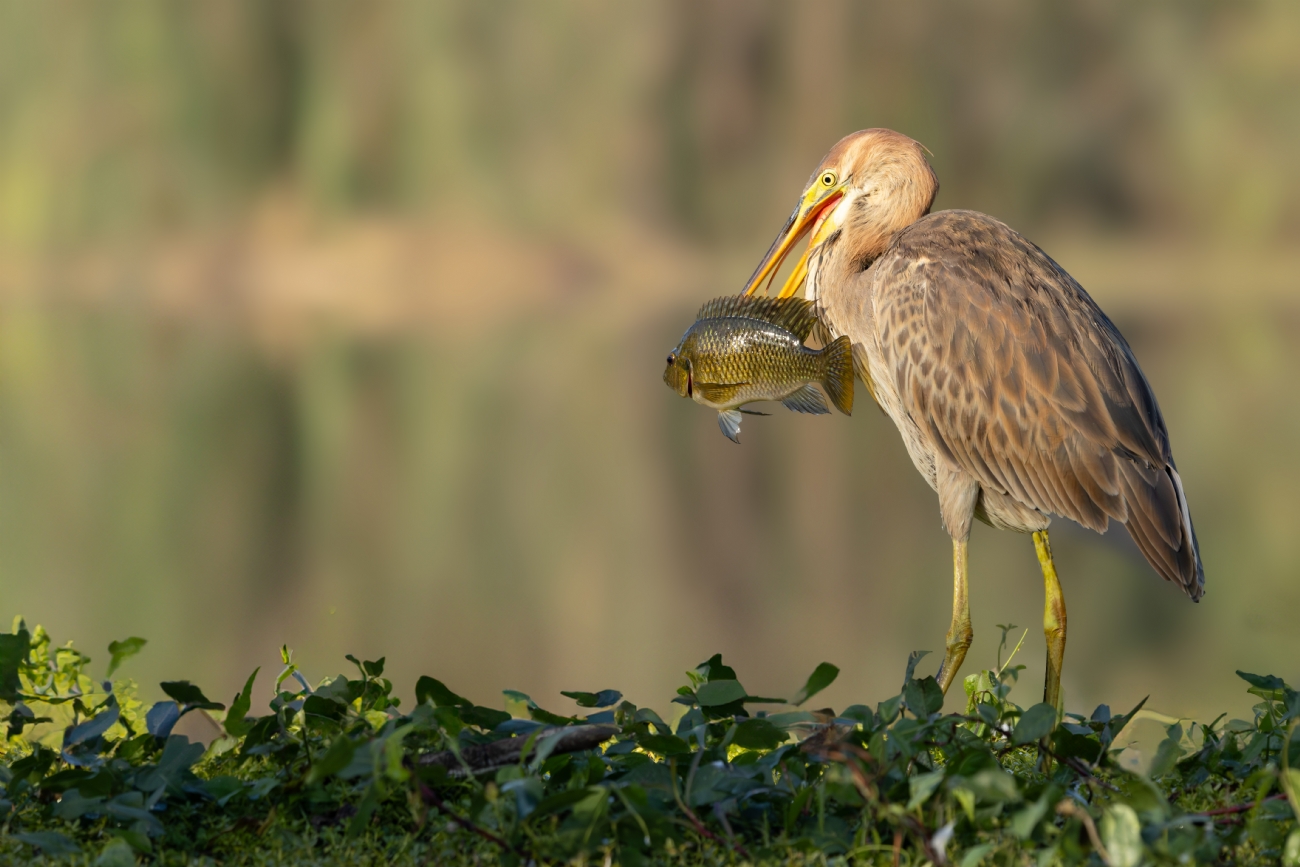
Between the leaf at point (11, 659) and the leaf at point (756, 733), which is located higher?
the leaf at point (11, 659)

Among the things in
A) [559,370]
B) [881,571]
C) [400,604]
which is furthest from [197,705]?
[559,370]

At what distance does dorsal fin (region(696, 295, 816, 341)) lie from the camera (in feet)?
11.2

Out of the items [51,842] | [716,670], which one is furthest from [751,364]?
[51,842]

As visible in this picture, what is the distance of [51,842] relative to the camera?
5.47 feet

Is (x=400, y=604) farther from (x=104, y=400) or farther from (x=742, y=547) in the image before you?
(x=104, y=400)

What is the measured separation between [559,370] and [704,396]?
12137mm

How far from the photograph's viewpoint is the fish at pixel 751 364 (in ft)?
10.7

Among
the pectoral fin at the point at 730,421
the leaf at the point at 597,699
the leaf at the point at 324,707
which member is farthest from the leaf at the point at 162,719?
the pectoral fin at the point at 730,421

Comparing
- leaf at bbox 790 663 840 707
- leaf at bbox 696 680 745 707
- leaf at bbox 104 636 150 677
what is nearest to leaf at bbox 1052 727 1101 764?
leaf at bbox 790 663 840 707

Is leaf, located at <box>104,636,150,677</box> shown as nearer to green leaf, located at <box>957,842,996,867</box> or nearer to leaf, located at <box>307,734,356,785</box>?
leaf, located at <box>307,734,356,785</box>

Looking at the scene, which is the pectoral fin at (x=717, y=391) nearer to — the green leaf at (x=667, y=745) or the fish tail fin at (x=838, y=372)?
the fish tail fin at (x=838, y=372)

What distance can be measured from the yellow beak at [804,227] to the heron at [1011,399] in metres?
0.38

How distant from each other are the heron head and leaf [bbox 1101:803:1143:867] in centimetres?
259

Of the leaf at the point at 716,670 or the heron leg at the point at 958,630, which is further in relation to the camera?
the heron leg at the point at 958,630
